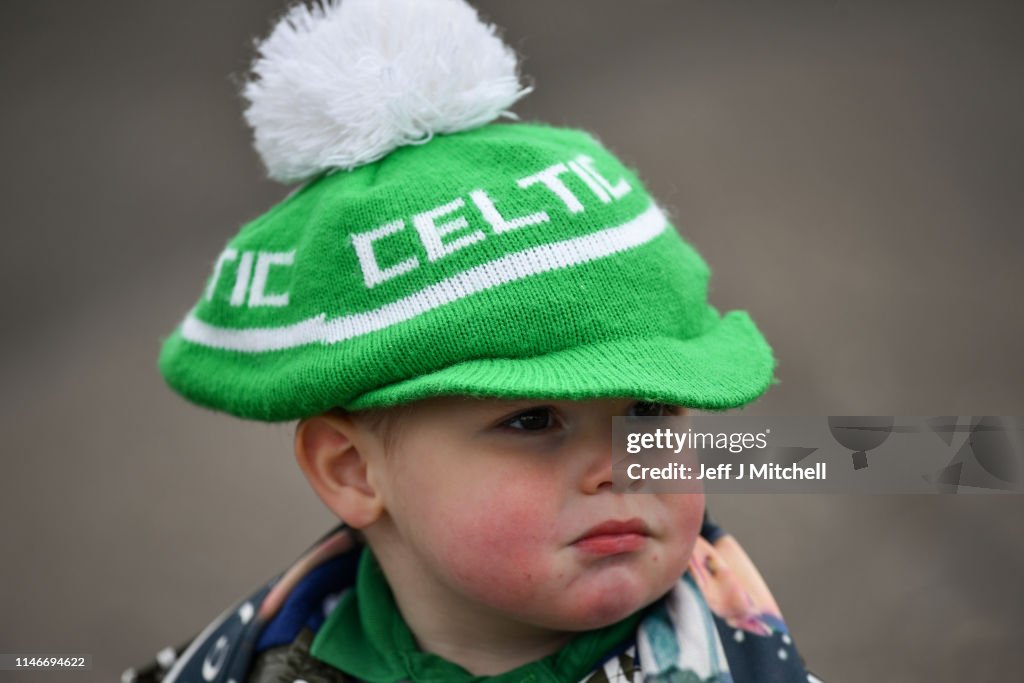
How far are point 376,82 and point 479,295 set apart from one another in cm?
25

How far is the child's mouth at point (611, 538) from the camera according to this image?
89 cm

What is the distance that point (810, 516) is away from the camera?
1.91 meters

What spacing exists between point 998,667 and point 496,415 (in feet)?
3.60

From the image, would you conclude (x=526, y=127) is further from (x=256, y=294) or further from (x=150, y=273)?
(x=150, y=273)

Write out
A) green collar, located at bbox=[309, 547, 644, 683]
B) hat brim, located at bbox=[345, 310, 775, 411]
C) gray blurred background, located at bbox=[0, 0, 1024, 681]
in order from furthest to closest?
1. gray blurred background, located at bbox=[0, 0, 1024, 681]
2. green collar, located at bbox=[309, 547, 644, 683]
3. hat brim, located at bbox=[345, 310, 775, 411]

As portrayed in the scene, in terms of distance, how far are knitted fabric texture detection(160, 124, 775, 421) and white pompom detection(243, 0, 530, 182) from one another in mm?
25

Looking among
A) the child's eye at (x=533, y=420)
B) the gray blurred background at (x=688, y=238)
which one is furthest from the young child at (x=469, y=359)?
the gray blurred background at (x=688, y=238)

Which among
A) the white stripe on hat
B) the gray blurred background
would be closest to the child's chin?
the white stripe on hat

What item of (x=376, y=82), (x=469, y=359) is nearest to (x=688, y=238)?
(x=376, y=82)

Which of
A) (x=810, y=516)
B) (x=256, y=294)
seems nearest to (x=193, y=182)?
(x=810, y=516)

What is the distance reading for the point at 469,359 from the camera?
2.86 feet

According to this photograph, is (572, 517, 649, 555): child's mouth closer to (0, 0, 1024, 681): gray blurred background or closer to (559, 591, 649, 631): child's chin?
(559, 591, 649, 631): child's chin

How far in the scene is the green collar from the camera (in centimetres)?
98

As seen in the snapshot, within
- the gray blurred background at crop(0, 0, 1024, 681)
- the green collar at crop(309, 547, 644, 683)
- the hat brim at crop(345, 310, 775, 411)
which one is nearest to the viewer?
the hat brim at crop(345, 310, 775, 411)
